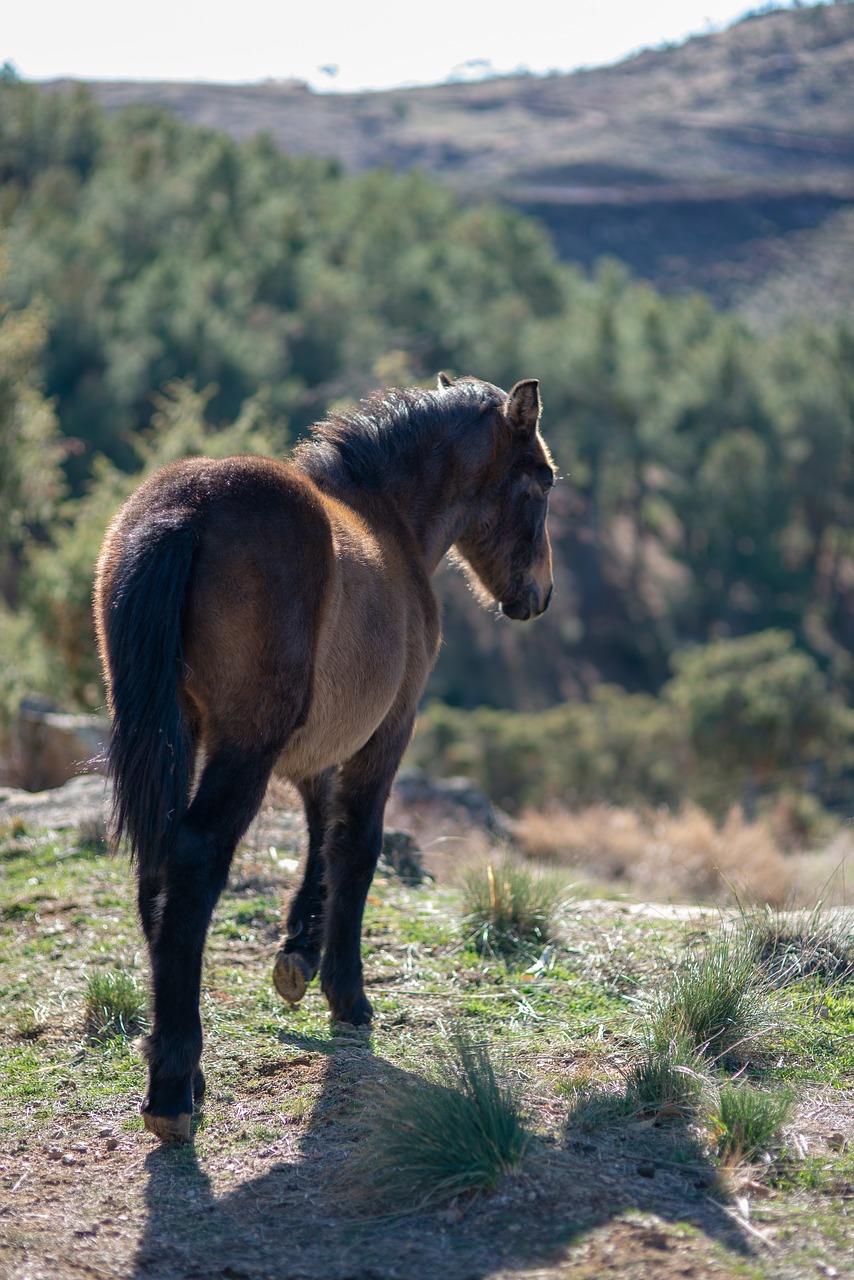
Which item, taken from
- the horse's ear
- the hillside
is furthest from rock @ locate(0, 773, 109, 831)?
the hillside

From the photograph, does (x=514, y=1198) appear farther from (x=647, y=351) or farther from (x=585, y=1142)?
(x=647, y=351)

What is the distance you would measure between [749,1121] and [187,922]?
5.91 feet

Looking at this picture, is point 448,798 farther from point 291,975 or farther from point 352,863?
point 291,975

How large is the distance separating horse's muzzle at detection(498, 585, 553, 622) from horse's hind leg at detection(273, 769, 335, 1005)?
52.9 inches

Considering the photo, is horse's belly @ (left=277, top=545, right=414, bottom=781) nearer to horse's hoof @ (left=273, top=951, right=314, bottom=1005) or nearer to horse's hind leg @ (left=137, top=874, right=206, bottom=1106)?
horse's hind leg @ (left=137, top=874, right=206, bottom=1106)

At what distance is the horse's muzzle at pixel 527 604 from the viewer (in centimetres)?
542

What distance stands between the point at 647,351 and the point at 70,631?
103 ft

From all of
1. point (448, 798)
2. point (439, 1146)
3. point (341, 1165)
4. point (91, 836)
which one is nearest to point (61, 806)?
point (91, 836)

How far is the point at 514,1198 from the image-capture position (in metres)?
3.06

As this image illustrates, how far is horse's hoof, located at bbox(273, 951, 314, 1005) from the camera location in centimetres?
436

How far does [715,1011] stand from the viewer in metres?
4.05

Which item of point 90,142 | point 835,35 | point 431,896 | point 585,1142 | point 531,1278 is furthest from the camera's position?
point 835,35

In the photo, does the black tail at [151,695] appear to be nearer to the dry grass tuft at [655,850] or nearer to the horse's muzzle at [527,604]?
the horse's muzzle at [527,604]

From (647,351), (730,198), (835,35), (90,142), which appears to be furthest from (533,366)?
(835,35)
